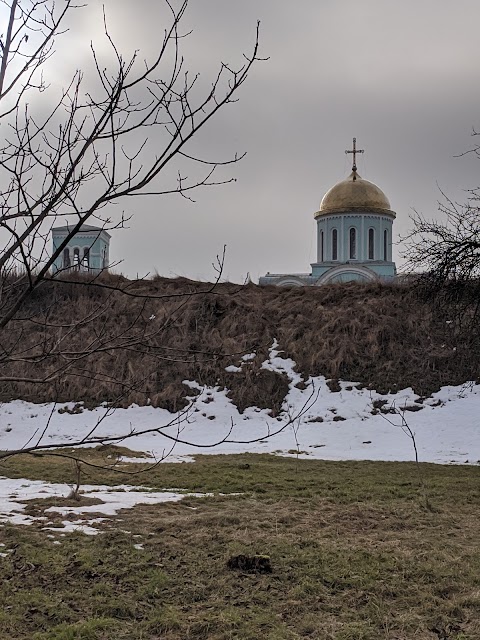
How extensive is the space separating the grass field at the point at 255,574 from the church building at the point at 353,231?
119 ft

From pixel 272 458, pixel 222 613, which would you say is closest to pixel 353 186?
pixel 272 458

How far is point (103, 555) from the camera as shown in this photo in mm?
5930

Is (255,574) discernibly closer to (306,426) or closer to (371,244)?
(306,426)

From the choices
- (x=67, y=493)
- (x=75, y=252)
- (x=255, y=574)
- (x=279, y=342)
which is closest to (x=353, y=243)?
(x=279, y=342)

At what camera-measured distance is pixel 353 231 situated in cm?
4519

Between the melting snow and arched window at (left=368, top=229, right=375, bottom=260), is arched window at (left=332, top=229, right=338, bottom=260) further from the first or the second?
the melting snow

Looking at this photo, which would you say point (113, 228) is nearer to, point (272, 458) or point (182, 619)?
point (182, 619)

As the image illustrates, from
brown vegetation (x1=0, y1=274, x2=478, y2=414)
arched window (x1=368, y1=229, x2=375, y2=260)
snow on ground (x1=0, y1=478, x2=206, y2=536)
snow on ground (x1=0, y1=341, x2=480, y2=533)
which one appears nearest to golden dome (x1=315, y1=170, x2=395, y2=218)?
arched window (x1=368, y1=229, x2=375, y2=260)

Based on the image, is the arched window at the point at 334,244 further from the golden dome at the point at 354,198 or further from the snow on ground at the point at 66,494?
the snow on ground at the point at 66,494

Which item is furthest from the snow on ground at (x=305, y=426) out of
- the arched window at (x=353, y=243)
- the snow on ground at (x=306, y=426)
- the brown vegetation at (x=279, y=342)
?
the arched window at (x=353, y=243)

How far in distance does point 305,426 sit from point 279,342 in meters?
5.57

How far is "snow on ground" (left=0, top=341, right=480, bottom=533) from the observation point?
50.1 ft

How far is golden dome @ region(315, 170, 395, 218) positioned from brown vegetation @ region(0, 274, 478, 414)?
19.2 m

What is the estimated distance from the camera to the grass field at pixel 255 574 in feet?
14.7
